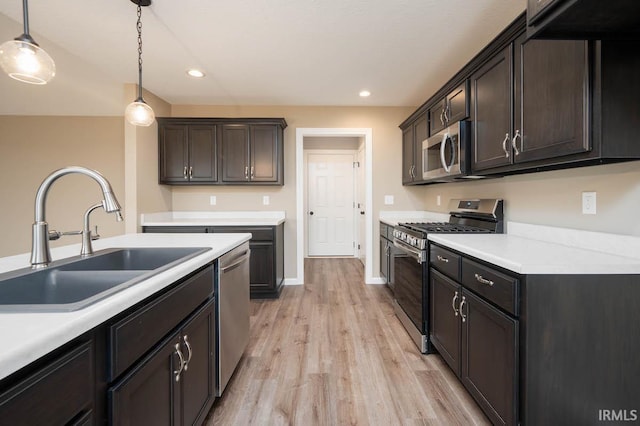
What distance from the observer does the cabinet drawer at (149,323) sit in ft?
2.59

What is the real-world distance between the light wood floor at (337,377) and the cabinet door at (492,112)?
4.87ft

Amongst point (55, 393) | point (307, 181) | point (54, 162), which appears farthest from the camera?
point (307, 181)

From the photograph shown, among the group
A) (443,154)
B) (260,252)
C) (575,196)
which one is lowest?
(260,252)

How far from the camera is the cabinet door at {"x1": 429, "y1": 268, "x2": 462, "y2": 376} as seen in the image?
1.76 metres

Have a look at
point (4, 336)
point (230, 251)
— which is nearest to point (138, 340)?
point (4, 336)

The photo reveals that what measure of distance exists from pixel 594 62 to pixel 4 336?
2.07 metres

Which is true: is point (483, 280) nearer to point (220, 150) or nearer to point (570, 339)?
point (570, 339)

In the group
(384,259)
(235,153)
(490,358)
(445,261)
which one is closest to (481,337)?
(490,358)

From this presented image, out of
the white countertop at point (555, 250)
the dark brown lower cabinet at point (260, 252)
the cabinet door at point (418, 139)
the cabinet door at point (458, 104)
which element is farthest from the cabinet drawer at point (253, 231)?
the cabinet door at point (458, 104)

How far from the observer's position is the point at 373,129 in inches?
158

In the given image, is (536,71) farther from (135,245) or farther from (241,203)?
(241,203)

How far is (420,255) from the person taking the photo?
87.8 inches

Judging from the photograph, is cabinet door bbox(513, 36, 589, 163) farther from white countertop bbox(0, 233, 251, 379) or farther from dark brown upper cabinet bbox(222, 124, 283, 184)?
dark brown upper cabinet bbox(222, 124, 283, 184)

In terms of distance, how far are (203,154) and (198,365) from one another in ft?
9.41
